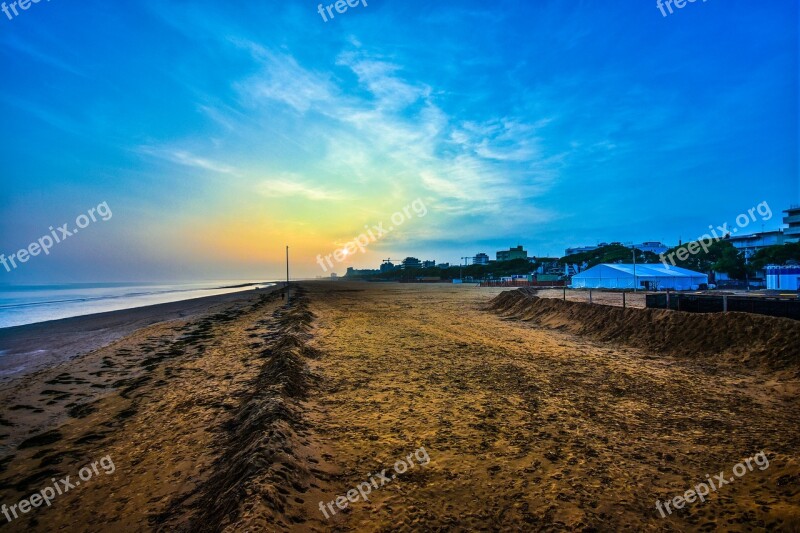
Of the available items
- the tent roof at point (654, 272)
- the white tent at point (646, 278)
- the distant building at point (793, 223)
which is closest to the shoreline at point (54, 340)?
the white tent at point (646, 278)

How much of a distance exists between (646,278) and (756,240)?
88872 mm

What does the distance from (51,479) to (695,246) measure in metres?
106

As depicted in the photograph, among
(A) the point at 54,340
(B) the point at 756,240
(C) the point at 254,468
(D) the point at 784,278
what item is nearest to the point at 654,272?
(D) the point at 784,278

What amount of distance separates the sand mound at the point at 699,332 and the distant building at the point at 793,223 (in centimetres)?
10706

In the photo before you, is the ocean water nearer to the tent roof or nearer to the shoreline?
the shoreline

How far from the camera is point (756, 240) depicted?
4102 inches

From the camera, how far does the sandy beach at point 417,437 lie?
392 centimetres

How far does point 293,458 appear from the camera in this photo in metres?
4.85

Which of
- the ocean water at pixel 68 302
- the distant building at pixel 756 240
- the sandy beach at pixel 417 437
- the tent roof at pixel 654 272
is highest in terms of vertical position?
the distant building at pixel 756 240

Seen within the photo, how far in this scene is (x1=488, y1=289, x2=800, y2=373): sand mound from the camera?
9.95 metres

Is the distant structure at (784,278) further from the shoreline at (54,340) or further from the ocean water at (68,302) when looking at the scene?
the ocean water at (68,302)

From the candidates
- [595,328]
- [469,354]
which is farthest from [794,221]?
[469,354]

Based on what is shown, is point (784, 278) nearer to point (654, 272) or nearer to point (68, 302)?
point (654, 272)

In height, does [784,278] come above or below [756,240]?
below
